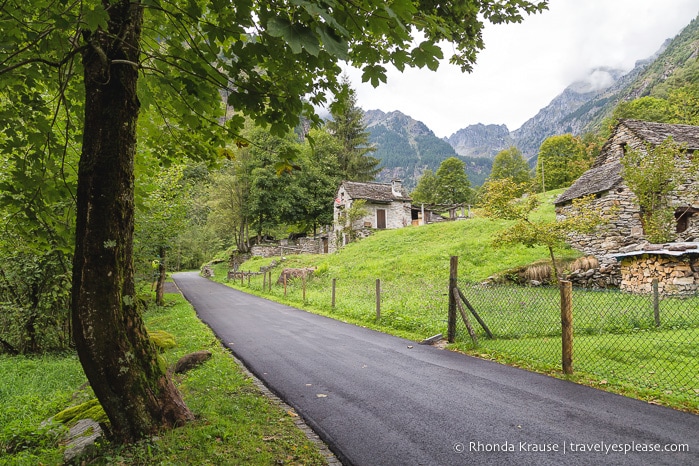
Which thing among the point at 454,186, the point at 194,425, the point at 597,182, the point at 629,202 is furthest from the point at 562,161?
the point at 194,425

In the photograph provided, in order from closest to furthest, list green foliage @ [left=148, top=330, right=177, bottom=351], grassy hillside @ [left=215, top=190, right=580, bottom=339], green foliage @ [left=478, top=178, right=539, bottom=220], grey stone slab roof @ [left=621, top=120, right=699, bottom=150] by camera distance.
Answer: green foliage @ [left=148, top=330, right=177, bottom=351], grassy hillside @ [left=215, top=190, right=580, bottom=339], green foliage @ [left=478, top=178, right=539, bottom=220], grey stone slab roof @ [left=621, top=120, right=699, bottom=150]

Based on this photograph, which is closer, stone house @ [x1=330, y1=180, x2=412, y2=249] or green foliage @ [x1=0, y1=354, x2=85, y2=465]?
green foliage @ [x1=0, y1=354, x2=85, y2=465]

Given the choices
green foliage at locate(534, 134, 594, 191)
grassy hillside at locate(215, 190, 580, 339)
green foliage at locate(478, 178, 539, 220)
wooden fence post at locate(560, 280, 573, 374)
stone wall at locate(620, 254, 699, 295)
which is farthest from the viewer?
green foliage at locate(534, 134, 594, 191)

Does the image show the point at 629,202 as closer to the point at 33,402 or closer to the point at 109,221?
the point at 109,221

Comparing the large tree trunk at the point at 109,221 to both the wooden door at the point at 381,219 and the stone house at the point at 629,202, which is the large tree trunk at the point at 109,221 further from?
the wooden door at the point at 381,219

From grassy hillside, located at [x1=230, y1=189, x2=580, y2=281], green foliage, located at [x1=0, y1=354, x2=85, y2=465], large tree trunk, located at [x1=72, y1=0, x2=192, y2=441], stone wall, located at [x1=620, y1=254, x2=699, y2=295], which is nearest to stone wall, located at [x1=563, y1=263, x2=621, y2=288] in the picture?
grassy hillside, located at [x1=230, y1=189, x2=580, y2=281]

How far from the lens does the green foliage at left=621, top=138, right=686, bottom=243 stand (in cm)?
1653

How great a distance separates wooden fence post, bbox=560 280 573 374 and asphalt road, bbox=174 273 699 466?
0.43 m

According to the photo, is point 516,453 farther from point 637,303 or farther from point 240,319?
point 240,319

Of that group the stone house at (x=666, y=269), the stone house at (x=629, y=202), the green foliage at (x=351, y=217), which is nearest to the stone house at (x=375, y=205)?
the green foliage at (x=351, y=217)

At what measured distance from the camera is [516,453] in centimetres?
351

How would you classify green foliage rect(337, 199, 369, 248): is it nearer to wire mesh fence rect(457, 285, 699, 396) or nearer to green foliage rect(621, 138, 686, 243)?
green foliage rect(621, 138, 686, 243)

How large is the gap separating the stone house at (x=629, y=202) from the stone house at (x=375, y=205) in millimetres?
19565

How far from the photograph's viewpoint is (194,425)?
4082mm
